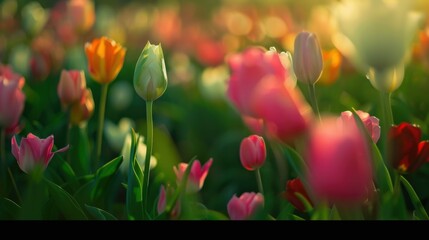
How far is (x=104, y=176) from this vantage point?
110cm

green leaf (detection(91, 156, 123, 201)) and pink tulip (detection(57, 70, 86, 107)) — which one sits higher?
pink tulip (detection(57, 70, 86, 107))

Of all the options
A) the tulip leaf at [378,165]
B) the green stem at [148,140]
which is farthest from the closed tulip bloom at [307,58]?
Answer: the green stem at [148,140]

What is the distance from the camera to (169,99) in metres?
3.08

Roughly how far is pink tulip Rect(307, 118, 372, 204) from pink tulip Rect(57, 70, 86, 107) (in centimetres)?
92

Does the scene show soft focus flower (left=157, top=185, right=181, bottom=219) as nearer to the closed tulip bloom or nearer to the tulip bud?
the tulip bud

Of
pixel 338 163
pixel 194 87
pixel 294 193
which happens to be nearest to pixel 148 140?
pixel 294 193

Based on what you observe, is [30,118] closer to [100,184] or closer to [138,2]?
[100,184]

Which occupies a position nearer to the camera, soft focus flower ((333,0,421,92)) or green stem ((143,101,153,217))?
soft focus flower ((333,0,421,92))

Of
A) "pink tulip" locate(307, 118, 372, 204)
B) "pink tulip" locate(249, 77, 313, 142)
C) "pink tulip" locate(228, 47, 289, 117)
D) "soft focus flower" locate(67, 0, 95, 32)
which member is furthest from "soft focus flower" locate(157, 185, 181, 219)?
"soft focus flower" locate(67, 0, 95, 32)

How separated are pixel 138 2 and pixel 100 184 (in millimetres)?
6400

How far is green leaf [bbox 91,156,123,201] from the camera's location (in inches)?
42.8

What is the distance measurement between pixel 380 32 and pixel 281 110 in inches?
8.4

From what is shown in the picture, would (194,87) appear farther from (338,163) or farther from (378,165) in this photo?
(338,163)
